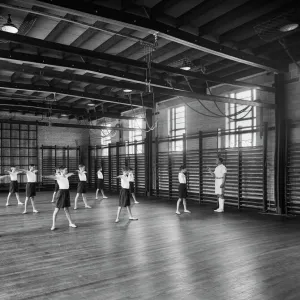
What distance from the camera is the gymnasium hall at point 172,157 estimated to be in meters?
3.73

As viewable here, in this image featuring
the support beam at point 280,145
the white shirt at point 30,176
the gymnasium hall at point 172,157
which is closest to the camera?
the gymnasium hall at point 172,157

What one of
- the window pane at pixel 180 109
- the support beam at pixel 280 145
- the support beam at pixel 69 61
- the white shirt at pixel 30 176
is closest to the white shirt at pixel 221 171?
the support beam at pixel 280 145

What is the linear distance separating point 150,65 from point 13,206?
687 cm

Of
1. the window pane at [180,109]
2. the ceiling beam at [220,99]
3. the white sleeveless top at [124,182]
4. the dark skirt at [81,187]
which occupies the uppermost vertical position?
the window pane at [180,109]

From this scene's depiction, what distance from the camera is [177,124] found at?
39.7 feet

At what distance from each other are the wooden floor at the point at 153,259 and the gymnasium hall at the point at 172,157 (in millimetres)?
25

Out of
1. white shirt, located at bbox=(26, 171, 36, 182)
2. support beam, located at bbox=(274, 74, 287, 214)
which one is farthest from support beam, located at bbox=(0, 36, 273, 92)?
white shirt, located at bbox=(26, 171, 36, 182)

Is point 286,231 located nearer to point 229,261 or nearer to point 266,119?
point 229,261

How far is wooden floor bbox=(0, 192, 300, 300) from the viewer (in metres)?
3.26

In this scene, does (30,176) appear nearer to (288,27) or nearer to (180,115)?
(180,115)

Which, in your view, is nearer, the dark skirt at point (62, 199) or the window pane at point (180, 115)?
the dark skirt at point (62, 199)

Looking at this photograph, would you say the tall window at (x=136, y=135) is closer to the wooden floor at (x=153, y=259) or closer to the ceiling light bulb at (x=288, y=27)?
the wooden floor at (x=153, y=259)

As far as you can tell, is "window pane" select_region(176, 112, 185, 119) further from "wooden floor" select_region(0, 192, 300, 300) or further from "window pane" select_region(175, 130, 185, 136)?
"wooden floor" select_region(0, 192, 300, 300)

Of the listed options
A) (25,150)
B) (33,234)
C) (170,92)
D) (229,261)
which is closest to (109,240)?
(33,234)
